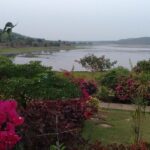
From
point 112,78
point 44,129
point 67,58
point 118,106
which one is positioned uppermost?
point 44,129

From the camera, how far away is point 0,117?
16.1ft

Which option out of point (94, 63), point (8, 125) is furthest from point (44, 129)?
point (94, 63)

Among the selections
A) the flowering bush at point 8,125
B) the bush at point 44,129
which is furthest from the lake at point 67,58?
the flowering bush at point 8,125

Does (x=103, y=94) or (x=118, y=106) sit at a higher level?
(x=103, y=94)

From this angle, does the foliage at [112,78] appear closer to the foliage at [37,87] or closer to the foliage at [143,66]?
the foliage at [143,66]

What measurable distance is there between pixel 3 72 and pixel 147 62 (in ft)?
40.1

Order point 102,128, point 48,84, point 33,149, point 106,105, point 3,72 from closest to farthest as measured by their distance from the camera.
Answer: point 33,149, point 48,84, point 3,72, point 102,128, point 106,105

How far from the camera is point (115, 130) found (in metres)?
9.52

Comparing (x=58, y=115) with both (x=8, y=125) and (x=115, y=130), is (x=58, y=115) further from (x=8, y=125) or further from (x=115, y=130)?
(x=115, y=130)

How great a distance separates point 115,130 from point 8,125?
487 cm

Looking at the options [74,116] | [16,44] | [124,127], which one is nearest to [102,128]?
[124,127]

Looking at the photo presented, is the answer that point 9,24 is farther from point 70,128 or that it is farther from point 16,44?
point 16,44

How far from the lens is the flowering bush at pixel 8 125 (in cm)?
481

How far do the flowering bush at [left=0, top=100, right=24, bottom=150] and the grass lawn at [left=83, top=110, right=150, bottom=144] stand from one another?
9.99ft
